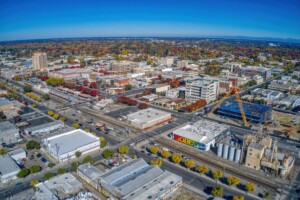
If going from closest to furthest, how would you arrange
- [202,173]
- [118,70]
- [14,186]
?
1. [14,186]
2. [202,173]
3. [118,70]

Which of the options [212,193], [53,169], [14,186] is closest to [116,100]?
[53,169]

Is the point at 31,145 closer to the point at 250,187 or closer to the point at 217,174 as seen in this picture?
the point at 217,174

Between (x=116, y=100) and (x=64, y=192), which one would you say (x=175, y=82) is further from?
(x=64, y=192)

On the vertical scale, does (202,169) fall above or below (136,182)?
below

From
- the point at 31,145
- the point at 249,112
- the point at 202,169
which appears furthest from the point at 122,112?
the point at 202,169

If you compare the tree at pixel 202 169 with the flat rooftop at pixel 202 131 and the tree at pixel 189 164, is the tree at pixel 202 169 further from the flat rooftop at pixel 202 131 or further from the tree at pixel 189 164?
the flat rooftop at pixel 202 131

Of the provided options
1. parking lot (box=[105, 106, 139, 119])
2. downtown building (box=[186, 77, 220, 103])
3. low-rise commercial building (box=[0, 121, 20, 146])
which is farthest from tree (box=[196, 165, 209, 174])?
downtown building (box=[186, 77, 220, 103])
